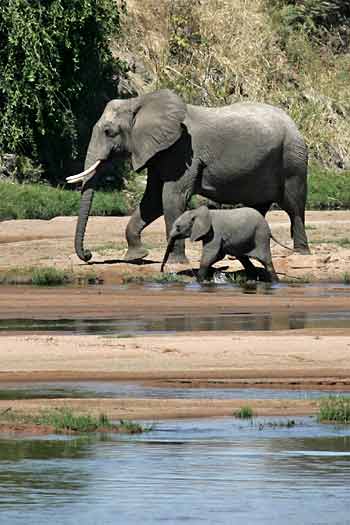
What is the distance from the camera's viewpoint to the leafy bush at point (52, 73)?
32.4 meters

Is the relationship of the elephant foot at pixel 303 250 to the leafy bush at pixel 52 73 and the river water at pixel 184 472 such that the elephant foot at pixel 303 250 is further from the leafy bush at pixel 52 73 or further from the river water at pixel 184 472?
the river water at pixel 184 472

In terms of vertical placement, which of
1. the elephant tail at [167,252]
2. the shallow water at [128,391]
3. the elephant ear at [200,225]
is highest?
the elephant ear at [200,225]

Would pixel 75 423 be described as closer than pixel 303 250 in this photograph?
Yes

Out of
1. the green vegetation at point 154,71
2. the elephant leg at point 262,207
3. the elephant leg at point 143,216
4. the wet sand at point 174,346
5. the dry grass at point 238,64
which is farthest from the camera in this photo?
the dry grass at point 238,64

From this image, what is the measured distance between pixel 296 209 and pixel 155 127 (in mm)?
2599

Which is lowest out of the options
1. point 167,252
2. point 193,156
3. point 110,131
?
point 167,252

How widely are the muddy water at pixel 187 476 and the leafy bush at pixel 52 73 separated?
20530 millimetres

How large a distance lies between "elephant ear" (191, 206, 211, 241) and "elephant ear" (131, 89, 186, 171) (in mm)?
1621

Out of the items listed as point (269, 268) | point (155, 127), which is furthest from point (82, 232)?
point (269, 268)

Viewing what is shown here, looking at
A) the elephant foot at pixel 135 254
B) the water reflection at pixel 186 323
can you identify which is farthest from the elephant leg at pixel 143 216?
the water reflection at pixel 186 323

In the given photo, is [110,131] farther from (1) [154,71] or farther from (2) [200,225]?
(1) [154,71]

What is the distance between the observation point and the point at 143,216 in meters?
25.2

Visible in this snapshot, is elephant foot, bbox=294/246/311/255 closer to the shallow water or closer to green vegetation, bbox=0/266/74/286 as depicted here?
green vegetation, bbox=0/266/74/286

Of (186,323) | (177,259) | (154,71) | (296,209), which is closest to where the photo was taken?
(186,323)
